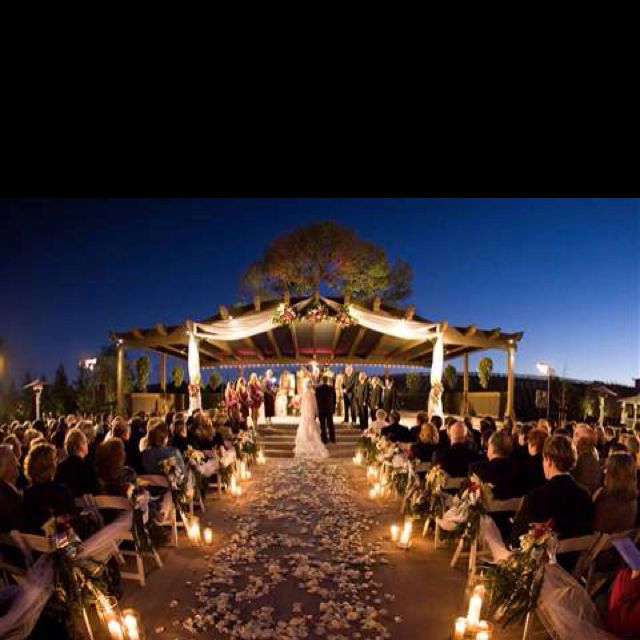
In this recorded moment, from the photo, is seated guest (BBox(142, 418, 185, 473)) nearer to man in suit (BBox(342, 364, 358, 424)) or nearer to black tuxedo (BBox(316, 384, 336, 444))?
black tuxedo (BBox(316, 384, 336, 444))

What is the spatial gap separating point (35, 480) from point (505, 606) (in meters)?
3.07

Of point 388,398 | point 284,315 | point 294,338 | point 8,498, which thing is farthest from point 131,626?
point 294,338

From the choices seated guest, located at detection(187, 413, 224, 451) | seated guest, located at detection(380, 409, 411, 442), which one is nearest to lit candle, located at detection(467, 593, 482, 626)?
seated guest, located at detection(380, 409, 411, 442)

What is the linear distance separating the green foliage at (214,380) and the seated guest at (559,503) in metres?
19.5

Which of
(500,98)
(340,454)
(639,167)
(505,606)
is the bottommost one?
(340,454)

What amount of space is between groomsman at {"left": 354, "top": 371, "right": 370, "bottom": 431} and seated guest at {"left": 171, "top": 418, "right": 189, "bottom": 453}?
8989mm

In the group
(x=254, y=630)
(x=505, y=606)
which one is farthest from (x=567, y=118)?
(x=254, y=630)

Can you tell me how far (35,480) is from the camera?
12.2 ft

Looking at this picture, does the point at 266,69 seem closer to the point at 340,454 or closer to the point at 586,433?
the point at 586,433

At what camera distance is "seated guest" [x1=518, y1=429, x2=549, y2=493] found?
4754mm

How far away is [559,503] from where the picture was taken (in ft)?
11.6

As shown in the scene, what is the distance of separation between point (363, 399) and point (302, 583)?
11572 millimetres

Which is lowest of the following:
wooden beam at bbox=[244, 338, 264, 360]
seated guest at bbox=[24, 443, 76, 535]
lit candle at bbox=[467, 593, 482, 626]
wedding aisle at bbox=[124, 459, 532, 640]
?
wedding aisle at bbox=[124, 459, 532, 640]

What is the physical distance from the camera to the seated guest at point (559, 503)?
3520 mm
